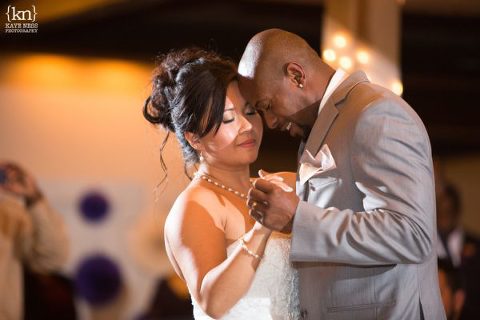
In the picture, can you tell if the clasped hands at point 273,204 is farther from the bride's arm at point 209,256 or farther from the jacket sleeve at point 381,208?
the bride's arm at point 209,256

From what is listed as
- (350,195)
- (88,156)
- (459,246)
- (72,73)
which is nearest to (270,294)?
(350,195)

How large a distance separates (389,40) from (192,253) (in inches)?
114

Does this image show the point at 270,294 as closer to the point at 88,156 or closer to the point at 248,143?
the point at 248,143

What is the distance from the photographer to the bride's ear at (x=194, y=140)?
107 inches

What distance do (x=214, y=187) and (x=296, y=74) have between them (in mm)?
639

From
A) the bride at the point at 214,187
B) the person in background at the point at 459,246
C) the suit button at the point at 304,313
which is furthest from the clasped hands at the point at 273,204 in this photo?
the person in background at the point at 459,246

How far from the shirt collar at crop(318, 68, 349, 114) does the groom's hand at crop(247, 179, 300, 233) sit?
0.32m

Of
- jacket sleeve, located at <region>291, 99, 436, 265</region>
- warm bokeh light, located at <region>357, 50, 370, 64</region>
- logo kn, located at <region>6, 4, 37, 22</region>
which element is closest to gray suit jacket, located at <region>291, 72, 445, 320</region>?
jacket sleeve, located at <region>291, 99, 436, 265</region>

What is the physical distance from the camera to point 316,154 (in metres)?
2.17

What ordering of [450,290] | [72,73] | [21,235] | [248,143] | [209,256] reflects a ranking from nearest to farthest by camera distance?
[209,256] → [248,143] → [450,290] → [21,235] → [72,73]

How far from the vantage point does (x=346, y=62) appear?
4.95m

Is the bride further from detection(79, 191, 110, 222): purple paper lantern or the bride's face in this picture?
detection(79, 191, 110, 222): purple paper lantern

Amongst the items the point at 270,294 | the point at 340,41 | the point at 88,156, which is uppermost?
the point at 340,41

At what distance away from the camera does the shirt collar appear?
7.36 ft
